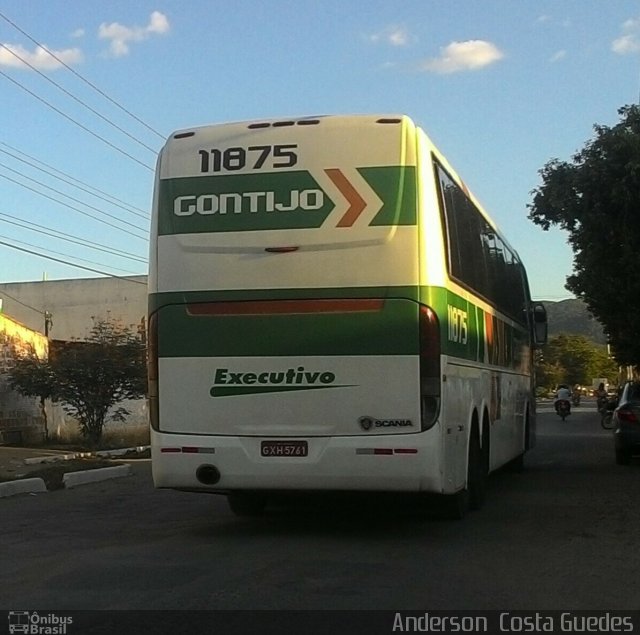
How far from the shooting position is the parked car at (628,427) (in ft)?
55.6

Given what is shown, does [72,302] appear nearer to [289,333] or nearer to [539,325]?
[539,325]

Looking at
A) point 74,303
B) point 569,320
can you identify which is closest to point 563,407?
point 74,303

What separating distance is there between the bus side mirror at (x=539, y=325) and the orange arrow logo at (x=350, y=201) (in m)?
10.6

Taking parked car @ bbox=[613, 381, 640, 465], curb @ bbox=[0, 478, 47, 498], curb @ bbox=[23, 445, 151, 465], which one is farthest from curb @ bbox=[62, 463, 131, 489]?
parked car @ bbox=[613, 381, 640, 465]

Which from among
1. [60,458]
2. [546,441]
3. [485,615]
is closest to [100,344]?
[60,458]

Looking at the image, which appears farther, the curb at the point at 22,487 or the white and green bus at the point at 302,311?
the curb at the point at 22,487

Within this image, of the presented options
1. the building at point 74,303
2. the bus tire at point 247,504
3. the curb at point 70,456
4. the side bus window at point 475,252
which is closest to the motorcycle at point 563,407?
the building at point 74,303

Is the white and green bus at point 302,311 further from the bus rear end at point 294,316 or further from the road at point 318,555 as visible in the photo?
the road at point 318,555

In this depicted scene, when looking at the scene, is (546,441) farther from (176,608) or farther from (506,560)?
(176,608)

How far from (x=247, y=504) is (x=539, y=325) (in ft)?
32.4

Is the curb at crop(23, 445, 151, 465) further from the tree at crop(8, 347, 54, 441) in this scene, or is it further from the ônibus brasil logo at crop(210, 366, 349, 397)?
the ônibus brasil logo at crop(210, 366, 349, 397)

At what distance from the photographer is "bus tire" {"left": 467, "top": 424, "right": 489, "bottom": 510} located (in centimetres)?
1059

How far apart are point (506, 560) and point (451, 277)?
9.05 ft

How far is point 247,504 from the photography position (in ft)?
34.4
